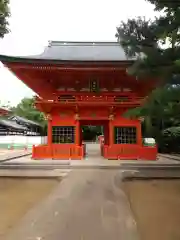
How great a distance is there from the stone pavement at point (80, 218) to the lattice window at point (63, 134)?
11562 millimetres

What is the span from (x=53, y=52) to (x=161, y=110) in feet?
53.4

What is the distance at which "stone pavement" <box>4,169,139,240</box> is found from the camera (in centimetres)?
491

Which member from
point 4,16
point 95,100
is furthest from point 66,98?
point 4,16

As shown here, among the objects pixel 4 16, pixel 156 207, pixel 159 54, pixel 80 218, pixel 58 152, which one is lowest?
pixel 156 207

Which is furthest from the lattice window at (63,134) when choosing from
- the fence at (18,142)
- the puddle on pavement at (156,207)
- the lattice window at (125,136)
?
the fence at (18,142)

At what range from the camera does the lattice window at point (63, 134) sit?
20672 millimetres

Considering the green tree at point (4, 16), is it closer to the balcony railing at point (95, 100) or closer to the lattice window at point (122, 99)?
the balcony railing at point (95, 100)

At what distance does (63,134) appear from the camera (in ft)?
68.0

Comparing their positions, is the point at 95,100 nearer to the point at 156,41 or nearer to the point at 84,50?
the point at 84,50

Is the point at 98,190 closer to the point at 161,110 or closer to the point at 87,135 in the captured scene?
the point at 161,110

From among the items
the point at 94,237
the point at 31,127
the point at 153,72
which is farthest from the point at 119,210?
the point at 31,127

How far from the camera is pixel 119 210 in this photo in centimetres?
661

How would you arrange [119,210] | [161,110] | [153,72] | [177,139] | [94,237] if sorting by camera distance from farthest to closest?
[177,139], [153,72], [161,110], [119,210], [94,237]

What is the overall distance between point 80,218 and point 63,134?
14.9 m
